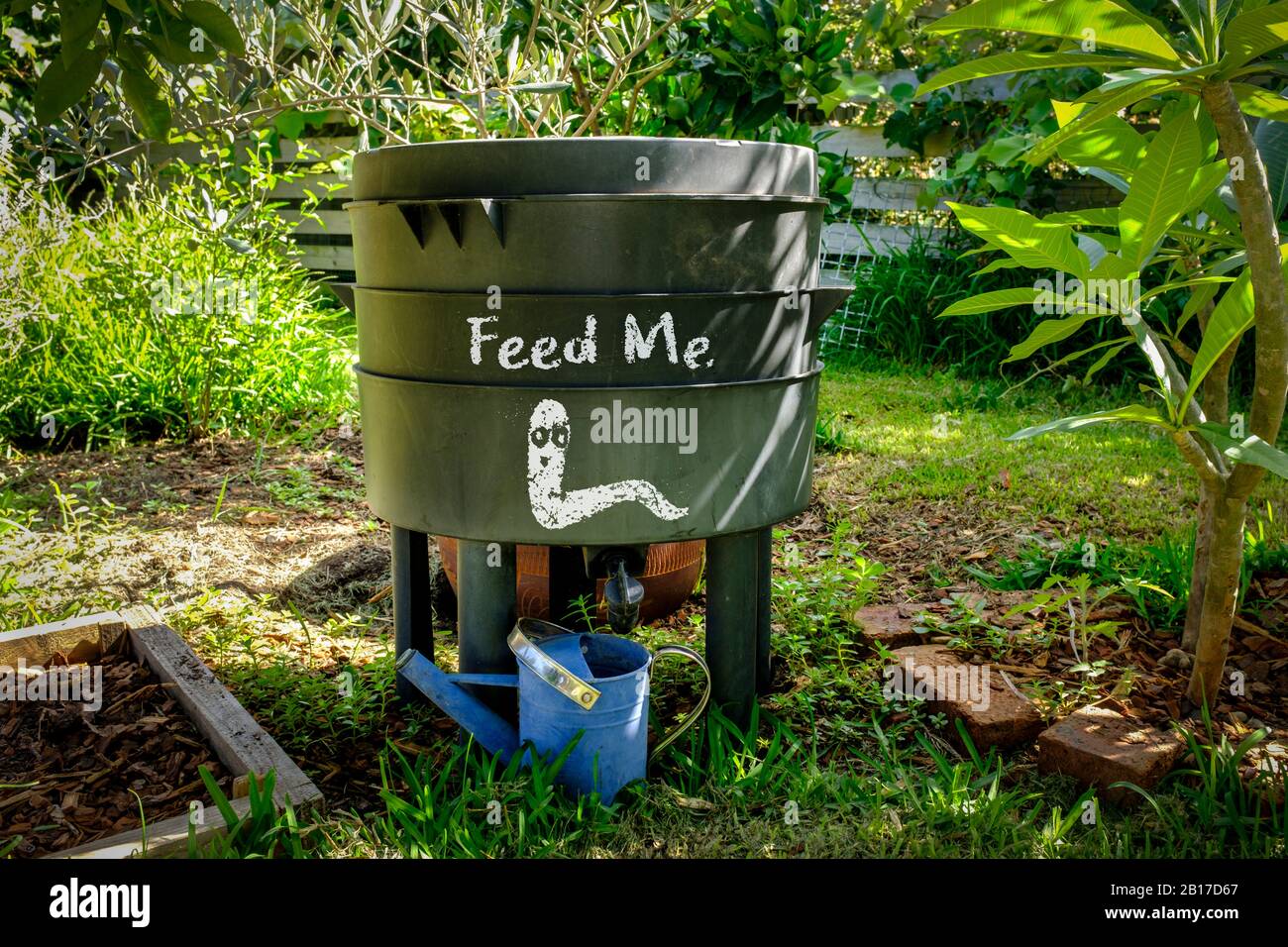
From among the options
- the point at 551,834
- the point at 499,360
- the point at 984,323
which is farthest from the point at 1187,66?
the point at 984,323

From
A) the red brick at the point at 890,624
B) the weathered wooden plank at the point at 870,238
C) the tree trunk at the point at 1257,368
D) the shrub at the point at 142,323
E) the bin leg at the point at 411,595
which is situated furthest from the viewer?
the weathered wooden plank at the point at 870,238

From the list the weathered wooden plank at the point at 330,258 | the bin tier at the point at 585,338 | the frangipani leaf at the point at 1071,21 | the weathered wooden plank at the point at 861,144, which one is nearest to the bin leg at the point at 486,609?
the bin tier at the point at 585,338

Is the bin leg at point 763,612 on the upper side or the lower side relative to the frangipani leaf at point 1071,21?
lower

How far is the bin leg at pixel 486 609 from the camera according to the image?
2109 mm

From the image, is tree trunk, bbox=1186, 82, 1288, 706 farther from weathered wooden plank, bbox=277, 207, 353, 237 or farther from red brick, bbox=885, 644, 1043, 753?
weathered wooden plank, bbox=277, 207, 353, 237

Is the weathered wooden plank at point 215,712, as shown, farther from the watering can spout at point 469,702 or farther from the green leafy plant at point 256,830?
the watering can spout at point 469,702

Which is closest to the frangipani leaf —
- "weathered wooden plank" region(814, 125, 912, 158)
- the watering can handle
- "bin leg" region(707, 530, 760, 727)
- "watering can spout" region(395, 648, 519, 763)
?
"bin leg" region(707, 530, 760, 727)

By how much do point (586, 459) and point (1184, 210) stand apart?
3.37 ft

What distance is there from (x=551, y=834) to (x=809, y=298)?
1.10 metres

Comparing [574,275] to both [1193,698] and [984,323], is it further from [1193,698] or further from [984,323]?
[984,323]

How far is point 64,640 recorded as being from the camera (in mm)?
2387

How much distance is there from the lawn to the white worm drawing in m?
0.48

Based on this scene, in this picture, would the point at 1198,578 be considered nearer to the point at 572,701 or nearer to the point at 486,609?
the point at 572,701

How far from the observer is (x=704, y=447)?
1.94 meters
